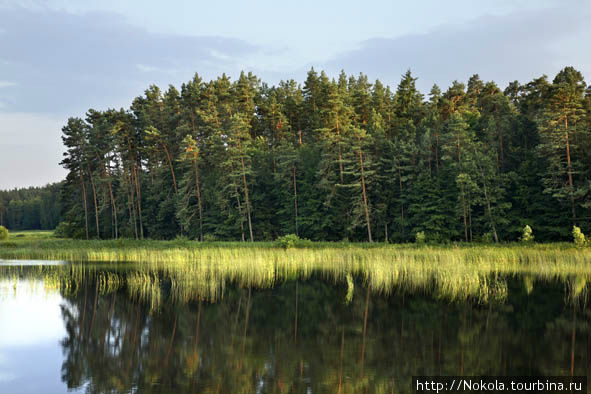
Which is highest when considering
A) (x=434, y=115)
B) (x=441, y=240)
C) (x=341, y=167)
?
(x=434, y=115)

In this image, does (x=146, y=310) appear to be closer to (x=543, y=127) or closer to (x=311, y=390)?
(x=311, y=390)

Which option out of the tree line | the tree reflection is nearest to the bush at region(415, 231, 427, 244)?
the tree reflection

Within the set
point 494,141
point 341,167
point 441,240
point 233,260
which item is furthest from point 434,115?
point 233,260

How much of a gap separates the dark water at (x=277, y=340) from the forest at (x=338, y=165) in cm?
2924

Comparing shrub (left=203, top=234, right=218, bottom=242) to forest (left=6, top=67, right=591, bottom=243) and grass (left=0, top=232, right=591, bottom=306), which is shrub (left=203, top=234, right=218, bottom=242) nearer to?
forest (left=6, top=67, right=591, bottom=243)

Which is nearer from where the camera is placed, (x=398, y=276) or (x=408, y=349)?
(x=408, y=349)

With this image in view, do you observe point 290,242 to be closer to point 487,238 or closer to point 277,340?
point 487,238

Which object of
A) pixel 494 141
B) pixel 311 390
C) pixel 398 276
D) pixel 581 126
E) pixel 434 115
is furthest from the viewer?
pixel 434 115

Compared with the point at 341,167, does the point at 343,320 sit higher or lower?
lower

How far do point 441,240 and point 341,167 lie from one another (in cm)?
1418

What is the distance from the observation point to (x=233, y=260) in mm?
30906

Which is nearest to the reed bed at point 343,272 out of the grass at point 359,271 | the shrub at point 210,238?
the grass at point 359,271

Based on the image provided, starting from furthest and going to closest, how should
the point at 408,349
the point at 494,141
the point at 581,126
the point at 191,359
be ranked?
the point at 494,141 < the point at 581,126 < the point at 408,349 < the point at 191,359

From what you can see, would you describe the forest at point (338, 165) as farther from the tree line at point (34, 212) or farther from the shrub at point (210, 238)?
the tree line at point (34, 212)
